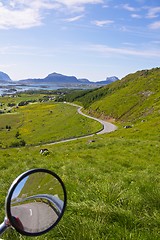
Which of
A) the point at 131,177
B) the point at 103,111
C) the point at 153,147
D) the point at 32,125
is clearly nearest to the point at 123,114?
the point at 103,111

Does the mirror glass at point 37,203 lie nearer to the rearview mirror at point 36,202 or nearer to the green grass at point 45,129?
the rearview mirror at point 36,202

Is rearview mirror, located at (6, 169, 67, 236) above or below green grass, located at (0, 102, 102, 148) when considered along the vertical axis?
above

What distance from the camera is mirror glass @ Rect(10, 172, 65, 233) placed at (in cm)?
369

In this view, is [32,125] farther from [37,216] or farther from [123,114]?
[37,216]

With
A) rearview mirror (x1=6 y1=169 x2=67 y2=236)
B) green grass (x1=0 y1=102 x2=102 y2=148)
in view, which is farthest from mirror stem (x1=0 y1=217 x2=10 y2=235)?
green grass (x1=0 y1=102 x2=102 y2=148)

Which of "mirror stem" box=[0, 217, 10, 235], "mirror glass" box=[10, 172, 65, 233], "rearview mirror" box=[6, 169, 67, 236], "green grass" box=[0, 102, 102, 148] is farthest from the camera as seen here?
"green grass" box=[0, 102, 102, 148]

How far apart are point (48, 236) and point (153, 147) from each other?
26.9m

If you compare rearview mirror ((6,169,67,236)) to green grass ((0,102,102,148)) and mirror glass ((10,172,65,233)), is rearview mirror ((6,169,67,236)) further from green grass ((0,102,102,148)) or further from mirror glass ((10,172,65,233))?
green grass ((0,102,102,148))

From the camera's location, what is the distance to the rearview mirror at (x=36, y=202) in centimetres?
358

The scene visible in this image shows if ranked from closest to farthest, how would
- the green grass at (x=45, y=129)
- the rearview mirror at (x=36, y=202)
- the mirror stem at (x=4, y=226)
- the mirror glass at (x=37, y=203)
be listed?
the mirror stem at (x=4, y=226) < the rearview mirror at (x=36, y=202) < the mirror glass at (x=37, y=203) < the green grass at (x=45, y=129)

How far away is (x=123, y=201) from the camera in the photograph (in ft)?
23.0

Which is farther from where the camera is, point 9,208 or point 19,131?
point 19,131

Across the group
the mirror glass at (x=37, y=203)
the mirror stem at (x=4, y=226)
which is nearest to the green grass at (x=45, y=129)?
the mirror glass at (x=37, y=203)

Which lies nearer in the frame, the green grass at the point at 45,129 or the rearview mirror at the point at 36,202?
the rearview mirror at the point at 36,202
